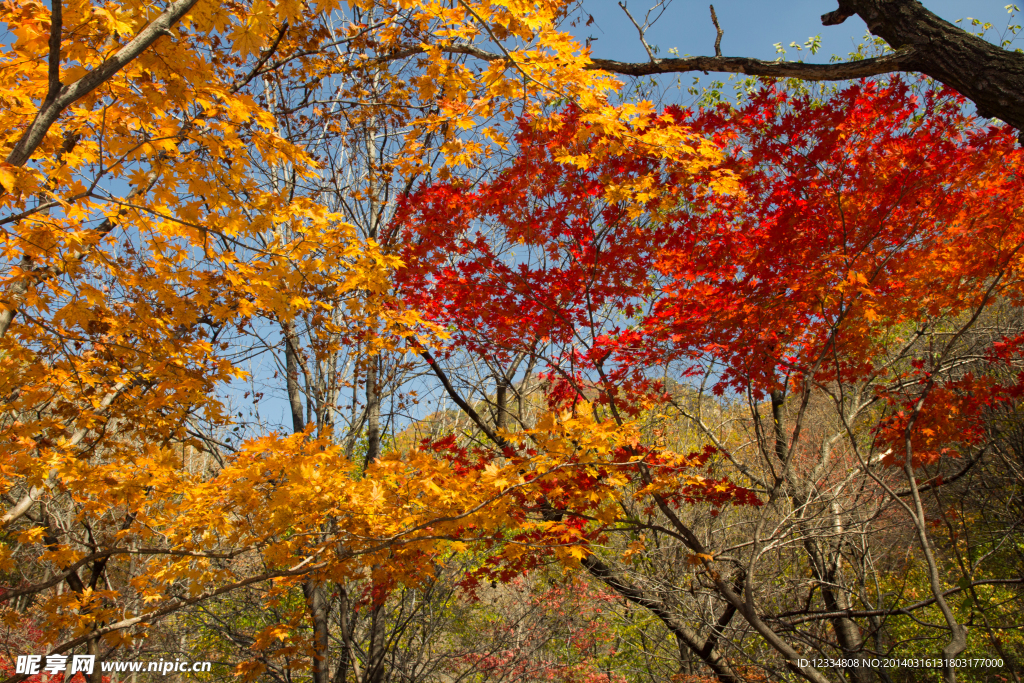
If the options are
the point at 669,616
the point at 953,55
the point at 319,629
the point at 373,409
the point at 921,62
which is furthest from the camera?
the point at 373,409

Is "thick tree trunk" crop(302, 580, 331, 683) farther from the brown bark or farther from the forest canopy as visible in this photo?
the brown bark

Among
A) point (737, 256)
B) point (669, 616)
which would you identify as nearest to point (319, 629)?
point (669, 616)

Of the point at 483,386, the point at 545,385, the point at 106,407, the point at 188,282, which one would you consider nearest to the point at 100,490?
the point at 106,407

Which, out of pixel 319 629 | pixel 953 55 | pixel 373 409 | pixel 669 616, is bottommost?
pixel 669 616

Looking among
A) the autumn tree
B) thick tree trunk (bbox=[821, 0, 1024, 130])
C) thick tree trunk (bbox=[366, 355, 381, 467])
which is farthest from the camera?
thick tree trunk (bbox=[366, 355, 381, 467])

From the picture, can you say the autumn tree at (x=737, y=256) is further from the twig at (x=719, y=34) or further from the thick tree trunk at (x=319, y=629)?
the thick tree trunk at (x=319, y=629)

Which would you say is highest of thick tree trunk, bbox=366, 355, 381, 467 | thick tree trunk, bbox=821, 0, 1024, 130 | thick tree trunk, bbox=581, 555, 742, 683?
thick tree trunk, bbox=821, 0, 1024, 130

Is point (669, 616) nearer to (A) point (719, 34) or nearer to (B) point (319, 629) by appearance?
(B) point (319, 629)

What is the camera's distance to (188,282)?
4.25 metres

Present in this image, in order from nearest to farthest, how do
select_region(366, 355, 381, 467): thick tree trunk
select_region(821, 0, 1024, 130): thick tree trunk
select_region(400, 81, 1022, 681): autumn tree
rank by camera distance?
select_region(821, 0, 1024, 130): thick tree trunk < select_region(400, 81, 1022, 681): autumn tree < select_region(366, 355, 381, 467): thick tree trunk

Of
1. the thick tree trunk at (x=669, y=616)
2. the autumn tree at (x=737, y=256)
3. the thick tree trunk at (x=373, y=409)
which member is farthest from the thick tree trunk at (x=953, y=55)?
the thick tree trunk at (x=373, y=409)

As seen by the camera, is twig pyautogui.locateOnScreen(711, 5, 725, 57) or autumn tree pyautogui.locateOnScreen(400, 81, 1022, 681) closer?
twig pyautogui.locateOnScreen(711, 5, 725, 57)

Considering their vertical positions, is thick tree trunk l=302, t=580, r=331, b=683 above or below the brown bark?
below

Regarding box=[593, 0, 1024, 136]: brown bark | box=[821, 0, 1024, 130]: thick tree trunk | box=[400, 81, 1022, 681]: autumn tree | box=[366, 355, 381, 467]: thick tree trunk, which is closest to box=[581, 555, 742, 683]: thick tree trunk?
box=[400, 81, 1022, 681]: autumn tree
